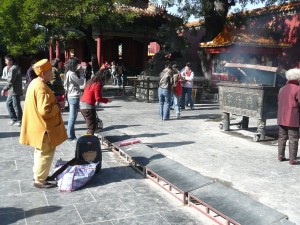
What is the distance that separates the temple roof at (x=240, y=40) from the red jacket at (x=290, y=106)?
10.7 meters

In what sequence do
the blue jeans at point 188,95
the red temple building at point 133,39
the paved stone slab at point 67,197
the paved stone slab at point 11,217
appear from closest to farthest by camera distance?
the paved stone slab at point 11,217, the paved stone slab at point 67,197, the blue jeans at point 188,95, the red temple building at point 133,39

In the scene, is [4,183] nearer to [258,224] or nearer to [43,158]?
[43,158]

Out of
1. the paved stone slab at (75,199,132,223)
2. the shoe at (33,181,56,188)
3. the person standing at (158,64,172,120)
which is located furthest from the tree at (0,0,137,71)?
the paved stone slab at (75,199,132,223)

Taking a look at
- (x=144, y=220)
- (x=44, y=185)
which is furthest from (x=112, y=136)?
(x=144, y=220)

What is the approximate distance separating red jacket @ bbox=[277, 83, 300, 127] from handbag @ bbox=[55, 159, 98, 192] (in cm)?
328

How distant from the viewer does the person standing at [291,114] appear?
623cm

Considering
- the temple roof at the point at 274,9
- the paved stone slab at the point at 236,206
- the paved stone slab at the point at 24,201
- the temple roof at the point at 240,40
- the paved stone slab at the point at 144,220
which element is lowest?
the paved stone slab at the point at 144,220

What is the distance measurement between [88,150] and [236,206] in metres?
2.39

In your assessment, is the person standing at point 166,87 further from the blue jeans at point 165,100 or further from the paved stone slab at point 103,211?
the paved stone slab at point 103,211

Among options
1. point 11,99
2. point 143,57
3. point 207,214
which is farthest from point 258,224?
point 143,57

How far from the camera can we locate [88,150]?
5488 mm

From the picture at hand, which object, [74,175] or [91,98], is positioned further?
[91,98]

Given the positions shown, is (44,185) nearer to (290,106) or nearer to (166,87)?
(290,106)

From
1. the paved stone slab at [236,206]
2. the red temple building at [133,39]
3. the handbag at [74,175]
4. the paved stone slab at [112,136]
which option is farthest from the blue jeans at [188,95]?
the paved stone slab at [236,206]
